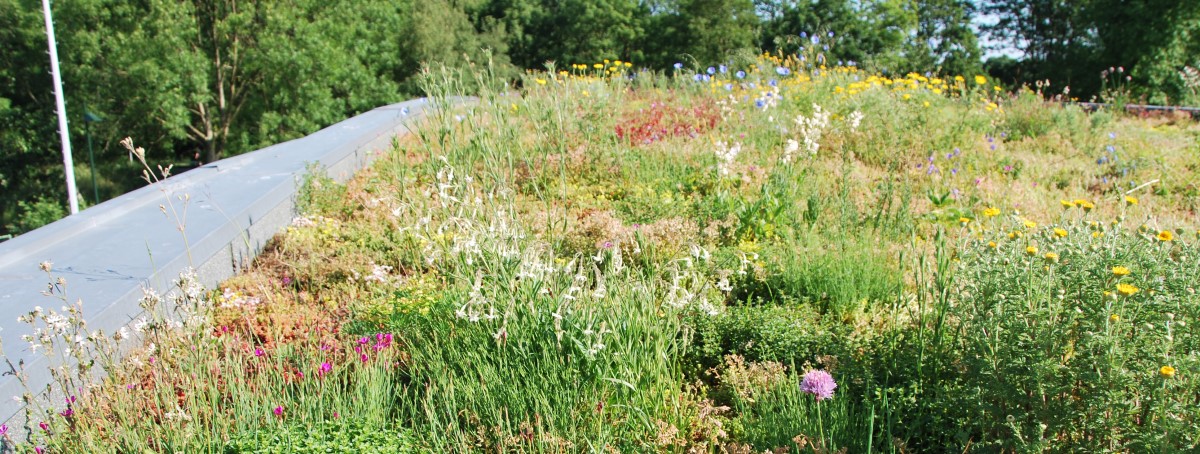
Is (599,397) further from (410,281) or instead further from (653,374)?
(410,281)

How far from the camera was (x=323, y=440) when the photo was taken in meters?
2.32

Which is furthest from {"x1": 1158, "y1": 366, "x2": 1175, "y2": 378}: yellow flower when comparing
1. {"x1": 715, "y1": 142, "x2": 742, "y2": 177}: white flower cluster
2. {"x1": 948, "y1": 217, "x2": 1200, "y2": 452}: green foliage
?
{"x1": 715, "y1": 142, "x2": 742, "y2": 177}: white flower cluster

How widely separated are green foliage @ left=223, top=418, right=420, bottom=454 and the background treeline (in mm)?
7954

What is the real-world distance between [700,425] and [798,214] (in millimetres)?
2569

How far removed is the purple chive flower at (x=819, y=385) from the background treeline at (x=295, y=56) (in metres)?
7.28

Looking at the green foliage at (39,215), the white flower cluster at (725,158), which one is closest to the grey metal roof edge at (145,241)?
the white flower cluster at (725,158)

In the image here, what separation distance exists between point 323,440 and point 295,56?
19375 millimetres

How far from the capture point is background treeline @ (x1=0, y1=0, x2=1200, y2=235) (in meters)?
18.3

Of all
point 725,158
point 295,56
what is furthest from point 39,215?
point 725,158

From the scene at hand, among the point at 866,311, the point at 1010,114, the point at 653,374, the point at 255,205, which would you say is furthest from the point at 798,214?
the point at 1010,114

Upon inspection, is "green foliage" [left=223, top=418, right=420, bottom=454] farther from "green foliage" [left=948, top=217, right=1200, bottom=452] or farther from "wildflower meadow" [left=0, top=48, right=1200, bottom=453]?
"green foliage" [left=948, top=217, right=1200, bottom=452]

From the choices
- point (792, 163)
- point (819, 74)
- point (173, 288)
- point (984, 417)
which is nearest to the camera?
point (984, 417)

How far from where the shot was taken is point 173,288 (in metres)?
3.55

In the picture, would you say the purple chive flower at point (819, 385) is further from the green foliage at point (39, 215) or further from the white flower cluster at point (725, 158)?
the green foliage at point (39, 215)
